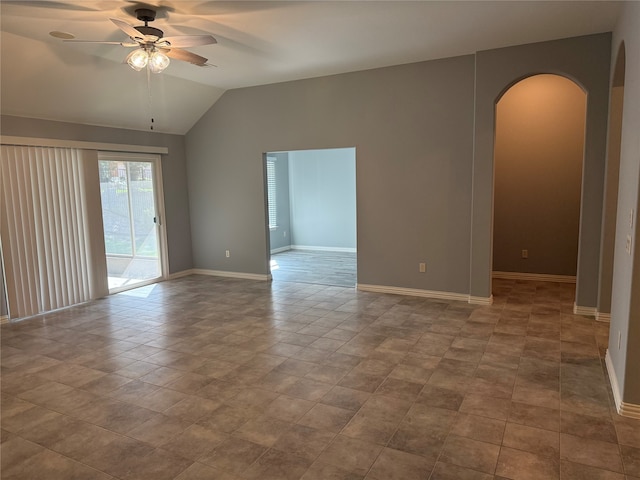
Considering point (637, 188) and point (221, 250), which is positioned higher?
point (637, 188)

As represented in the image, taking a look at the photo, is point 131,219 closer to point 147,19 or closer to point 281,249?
point 147,19

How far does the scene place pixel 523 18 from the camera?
12.6 ft

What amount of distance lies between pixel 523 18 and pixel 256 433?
4.10m

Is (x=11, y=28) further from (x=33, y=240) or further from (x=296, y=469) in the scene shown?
(x=296, y=469)

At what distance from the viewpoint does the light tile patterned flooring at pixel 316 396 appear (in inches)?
92.6

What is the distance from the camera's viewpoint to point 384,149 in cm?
560

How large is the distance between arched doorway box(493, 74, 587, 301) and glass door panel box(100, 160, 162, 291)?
5291 millimetres

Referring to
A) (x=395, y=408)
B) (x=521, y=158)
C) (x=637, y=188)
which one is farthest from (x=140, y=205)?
(x=637, y=188)

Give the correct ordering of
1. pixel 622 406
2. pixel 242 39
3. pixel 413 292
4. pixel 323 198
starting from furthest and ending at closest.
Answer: pixel 323 198 → pixel 413 292 → pixel 242 39 → pixel 622 406

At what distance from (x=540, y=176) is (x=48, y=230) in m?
6.70

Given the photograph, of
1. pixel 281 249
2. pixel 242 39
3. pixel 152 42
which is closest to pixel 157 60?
pixel 152 42

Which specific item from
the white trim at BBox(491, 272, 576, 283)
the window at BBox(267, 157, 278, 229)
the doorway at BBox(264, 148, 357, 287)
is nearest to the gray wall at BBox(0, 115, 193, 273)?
the doorway at BBox(264, 148, 357, 287)

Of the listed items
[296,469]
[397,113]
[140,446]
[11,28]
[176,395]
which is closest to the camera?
[296,469]

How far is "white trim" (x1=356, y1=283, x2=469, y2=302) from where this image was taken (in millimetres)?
5387
